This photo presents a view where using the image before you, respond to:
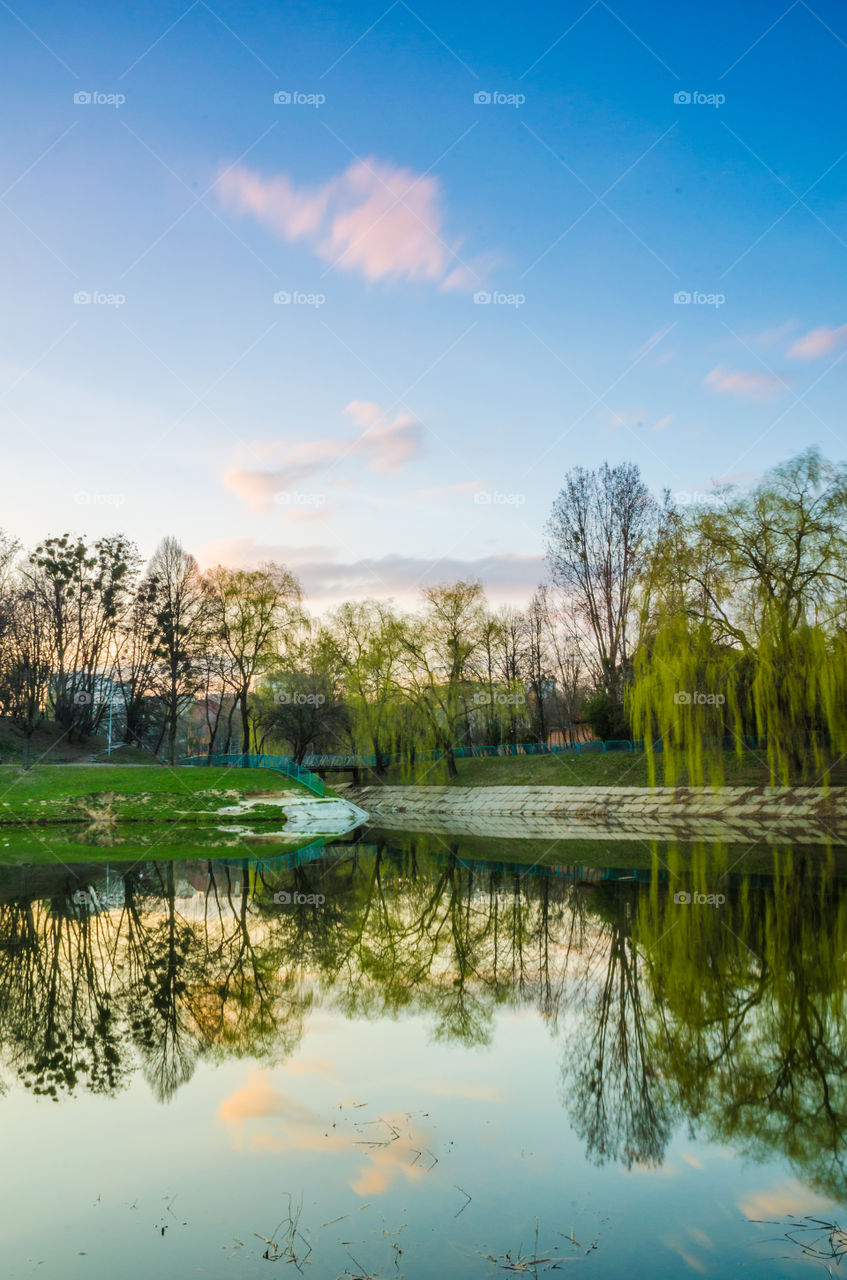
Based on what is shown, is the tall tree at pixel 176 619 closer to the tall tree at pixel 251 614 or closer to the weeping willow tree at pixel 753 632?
the tall tree at pixel 251 614

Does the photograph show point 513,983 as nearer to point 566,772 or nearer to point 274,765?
point 566,772

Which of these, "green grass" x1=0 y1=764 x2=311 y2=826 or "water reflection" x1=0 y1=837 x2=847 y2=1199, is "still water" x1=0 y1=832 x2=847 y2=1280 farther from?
"green grass" x1=0 y1=764 x2=311 y2=826

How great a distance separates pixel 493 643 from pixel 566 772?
1250 cm

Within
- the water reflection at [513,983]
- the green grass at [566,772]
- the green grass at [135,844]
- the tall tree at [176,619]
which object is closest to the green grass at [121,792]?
the green grass at [135,844]

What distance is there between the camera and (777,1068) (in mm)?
6023

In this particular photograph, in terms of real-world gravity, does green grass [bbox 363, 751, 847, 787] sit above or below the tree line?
below

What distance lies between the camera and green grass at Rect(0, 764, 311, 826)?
32062mm

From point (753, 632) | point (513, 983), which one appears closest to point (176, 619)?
point (753, 632)

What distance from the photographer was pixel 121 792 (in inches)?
1332

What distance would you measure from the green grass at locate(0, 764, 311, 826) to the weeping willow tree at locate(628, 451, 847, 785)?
656 inches

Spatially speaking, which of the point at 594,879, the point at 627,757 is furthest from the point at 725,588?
the point at 594,879

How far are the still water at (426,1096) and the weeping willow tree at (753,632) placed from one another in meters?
16.4

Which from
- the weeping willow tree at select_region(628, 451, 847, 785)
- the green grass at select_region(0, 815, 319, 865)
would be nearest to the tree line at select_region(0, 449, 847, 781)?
the weeping willow tree at select_region(628, 451, 847, 785)

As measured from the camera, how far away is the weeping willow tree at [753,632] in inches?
1075
